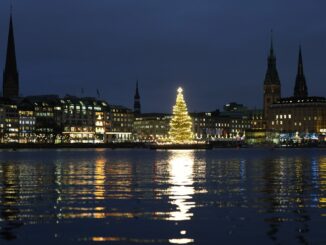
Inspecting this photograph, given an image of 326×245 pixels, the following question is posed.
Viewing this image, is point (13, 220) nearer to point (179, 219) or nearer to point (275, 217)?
point (179, 219)

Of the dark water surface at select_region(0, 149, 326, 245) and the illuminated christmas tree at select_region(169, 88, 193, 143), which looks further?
the illuminated christmas tree at select_region(169, 88, 193, 143)

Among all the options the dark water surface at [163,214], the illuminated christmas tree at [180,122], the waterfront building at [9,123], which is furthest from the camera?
the waterfront building at [9,123]

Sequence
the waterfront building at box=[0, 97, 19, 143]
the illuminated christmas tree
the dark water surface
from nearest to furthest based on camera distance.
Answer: the dark water surface < the illuminated christmas tree < the waterfront building at box=[0, 97, 19, 143]

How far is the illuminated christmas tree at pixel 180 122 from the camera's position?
109 metres

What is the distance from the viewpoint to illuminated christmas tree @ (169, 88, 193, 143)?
4291 inches

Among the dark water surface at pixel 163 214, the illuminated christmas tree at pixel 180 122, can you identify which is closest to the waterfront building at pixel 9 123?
the illuminated christmas tree at pixel 180 122

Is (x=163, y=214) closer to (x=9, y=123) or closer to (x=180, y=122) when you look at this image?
(x=180, y=122)

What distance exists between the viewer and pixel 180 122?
112 metres

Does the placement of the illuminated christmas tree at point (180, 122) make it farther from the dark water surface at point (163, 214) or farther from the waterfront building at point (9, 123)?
the waterfront building at point (9, 123)

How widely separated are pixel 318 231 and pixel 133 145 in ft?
591

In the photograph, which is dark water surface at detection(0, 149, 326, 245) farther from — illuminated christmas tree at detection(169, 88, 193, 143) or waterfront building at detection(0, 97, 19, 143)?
waterfront building at detection(0, 97, 19, 143)

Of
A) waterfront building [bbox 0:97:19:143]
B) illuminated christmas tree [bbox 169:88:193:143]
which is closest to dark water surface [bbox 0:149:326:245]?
illuminated christmas tree [bbox 169:88:193:143]

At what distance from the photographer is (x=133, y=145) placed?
196 m

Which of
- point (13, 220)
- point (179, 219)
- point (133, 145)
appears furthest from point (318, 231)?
point (133, 145)
